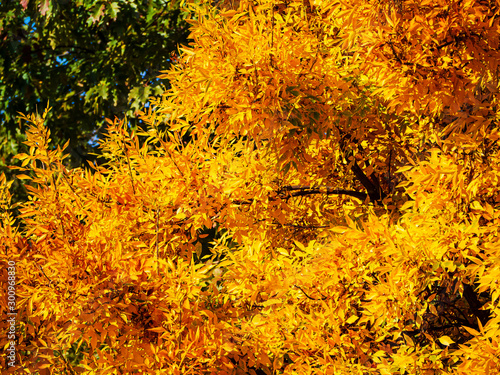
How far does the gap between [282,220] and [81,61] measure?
6311mm

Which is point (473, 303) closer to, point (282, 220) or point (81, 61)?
point (282, 220)

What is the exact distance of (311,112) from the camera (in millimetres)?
2623

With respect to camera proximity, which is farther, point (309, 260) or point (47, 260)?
point (309, 260)

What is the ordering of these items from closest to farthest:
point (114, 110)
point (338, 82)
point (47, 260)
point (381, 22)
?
point (381, 22)
point (47, 260)
point (338, 82)
point (114, 110)

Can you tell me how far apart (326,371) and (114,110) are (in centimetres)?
609

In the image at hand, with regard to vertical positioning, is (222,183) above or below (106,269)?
above

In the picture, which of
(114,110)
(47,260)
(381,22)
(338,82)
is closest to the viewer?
(381,22)

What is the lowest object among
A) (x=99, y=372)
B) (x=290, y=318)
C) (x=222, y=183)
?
(x=99, y=372)

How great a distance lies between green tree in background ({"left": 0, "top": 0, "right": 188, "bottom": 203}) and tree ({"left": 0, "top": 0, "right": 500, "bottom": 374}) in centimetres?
393

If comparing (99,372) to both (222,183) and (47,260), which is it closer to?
(47,260)

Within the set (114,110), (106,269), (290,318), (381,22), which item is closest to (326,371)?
(290,318)

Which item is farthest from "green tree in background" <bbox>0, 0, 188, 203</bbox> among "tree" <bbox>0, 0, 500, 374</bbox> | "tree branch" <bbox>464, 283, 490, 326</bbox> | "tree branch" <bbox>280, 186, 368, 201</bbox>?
"tree branch" <bbox>464, 283, 490, 326</bbox>

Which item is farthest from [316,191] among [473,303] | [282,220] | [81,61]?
[81,61]

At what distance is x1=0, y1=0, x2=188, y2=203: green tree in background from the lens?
7.11m
